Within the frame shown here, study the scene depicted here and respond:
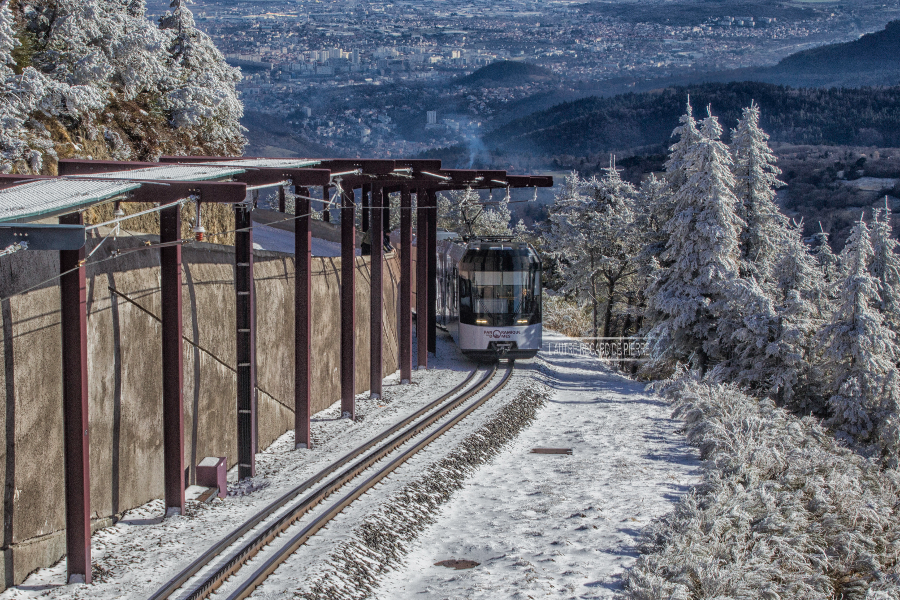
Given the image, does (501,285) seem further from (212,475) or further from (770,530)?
(770,530)

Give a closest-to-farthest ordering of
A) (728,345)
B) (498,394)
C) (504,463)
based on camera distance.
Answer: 1. (504,463)
2. (498,394)
3. (728,345)

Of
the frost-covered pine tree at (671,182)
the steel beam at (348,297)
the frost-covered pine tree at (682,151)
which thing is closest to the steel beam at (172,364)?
the steel beam at (348,297)

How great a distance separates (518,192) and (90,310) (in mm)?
159429

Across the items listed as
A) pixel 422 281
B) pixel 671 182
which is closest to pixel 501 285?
pixel 422 281

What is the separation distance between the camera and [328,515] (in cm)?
1147

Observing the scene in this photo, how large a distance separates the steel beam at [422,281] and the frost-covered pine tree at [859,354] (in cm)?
1179

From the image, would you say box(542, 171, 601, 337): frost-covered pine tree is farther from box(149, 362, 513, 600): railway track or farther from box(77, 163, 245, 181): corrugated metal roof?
box(77, 163, 245, 181): corrugated metal roof

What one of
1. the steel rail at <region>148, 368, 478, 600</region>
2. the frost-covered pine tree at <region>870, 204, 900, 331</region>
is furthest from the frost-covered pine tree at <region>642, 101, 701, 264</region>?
the steel rail at <region>148, 368, 478, 600</region>

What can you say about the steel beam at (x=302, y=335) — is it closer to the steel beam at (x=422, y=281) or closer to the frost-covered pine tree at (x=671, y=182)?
the steel beam at (x=422, y=281)

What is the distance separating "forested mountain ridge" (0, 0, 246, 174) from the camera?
1780 cm

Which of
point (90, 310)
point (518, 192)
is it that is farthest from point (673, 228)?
point (518, 192)

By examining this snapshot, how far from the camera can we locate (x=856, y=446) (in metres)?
24.4

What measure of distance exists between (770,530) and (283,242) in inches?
823

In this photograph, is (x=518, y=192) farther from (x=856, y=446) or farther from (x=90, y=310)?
(x=90, y=310)
